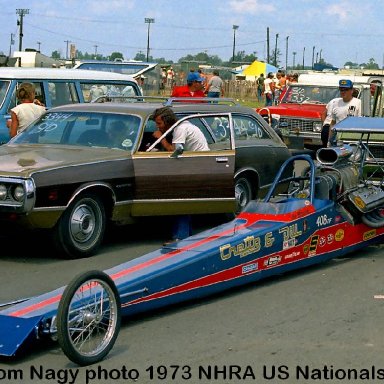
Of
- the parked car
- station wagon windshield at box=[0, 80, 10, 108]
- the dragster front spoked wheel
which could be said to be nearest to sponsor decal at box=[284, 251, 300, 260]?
the dragster front spoked wheel

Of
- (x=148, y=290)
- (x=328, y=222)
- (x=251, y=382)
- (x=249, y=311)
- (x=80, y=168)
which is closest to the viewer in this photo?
(x=251, y=382)

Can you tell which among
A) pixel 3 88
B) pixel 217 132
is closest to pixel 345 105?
pixel 217 132

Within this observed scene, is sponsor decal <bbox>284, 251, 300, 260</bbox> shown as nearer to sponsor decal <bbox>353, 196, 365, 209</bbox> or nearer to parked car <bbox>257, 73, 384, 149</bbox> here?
sponsor decal <bbox>353, 196, 365, 209</bbox>

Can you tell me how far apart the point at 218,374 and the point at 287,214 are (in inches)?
108

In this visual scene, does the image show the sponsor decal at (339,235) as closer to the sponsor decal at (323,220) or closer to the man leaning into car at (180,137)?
the sponsor decal at (323,220)

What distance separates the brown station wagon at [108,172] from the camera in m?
8.82

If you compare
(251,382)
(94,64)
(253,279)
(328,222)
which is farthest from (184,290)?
(94,64)

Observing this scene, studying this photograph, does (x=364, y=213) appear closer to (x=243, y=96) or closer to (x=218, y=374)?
(x=218, y=374)

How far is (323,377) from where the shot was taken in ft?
18.2

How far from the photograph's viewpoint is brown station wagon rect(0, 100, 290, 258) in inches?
347

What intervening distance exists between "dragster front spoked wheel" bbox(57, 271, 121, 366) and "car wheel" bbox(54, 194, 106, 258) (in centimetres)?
312

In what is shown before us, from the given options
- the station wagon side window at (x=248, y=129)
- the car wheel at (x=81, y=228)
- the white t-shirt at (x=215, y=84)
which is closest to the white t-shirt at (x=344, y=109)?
the station wagon side window at (x=248, y=129)

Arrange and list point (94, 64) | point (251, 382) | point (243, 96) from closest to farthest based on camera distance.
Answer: point (251, 382), point (94, 64), point (243, 96)

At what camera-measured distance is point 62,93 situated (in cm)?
1429
